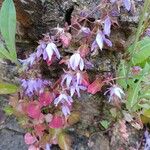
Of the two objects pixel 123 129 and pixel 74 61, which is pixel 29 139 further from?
pixel 74 61

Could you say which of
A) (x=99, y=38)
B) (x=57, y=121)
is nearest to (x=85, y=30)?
(x=99, y=38)

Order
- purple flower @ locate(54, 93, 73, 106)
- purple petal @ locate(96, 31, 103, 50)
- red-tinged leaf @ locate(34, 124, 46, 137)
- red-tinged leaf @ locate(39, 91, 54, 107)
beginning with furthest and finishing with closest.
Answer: red-tinged leaf @ locate(34, 124, 46, 137) < red-tinged leaf @ locate(39, 91, 54, 107) < purple flower @ locate(54, 93, 73, 106) < purple petal @ locate(96, 31, 103, 50)

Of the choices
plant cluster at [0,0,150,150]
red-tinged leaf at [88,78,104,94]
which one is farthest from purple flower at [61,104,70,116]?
red-tinged leaf at [88,78,104,94]

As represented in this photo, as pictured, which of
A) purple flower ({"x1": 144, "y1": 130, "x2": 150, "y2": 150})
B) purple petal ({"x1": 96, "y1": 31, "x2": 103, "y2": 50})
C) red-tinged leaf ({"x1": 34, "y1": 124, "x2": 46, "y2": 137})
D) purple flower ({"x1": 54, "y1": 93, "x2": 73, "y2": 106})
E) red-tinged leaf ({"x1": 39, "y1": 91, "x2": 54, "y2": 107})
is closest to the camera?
purple petal ({"x1": 96, "y1": 31, "x2": 103, "y2": 50})

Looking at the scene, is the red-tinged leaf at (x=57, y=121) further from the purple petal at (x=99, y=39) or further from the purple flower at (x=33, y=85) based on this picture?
the purple petal at (x=99, y=39)

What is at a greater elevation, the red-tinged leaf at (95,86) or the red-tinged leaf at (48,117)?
the red-tinged leaf at (95,86)

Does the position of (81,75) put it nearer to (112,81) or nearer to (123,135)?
(112,81)

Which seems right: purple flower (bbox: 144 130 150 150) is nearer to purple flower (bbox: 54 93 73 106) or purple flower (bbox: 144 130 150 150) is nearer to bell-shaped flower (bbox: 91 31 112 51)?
purple flower (bbox: 54 93 73 106)

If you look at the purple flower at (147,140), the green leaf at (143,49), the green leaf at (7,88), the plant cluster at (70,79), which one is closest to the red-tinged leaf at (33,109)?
the plant cluster at (70,79)
